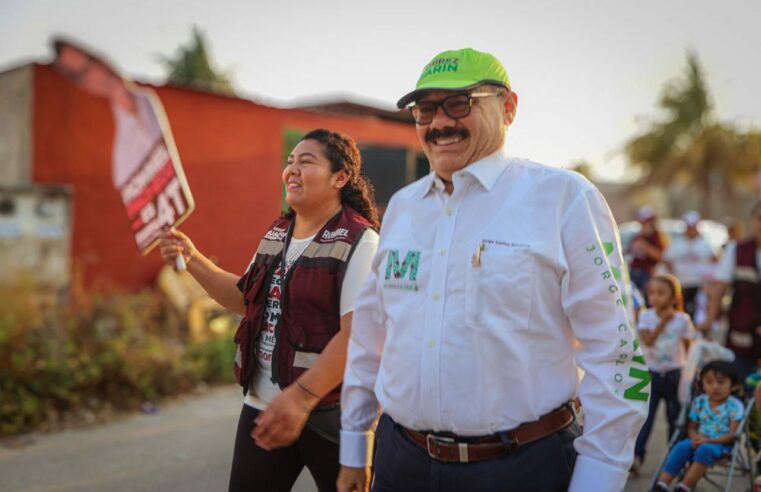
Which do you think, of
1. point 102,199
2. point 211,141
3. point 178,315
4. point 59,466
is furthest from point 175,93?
point 59,466

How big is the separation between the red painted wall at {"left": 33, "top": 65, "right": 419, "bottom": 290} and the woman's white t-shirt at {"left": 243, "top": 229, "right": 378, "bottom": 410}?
7.33 meters

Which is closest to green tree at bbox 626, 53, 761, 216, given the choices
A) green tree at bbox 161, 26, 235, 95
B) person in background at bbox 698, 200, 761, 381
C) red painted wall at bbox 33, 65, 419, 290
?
green tree at bbox 161, 26, 235, 95

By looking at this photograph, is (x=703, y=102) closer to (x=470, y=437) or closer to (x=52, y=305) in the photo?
(x=52, y=305)

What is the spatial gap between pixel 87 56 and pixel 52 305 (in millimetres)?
2850

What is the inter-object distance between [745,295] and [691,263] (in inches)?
183

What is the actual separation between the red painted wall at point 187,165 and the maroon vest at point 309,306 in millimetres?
7347

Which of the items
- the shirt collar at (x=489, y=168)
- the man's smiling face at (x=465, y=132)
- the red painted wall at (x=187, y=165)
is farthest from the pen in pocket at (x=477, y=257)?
the red painted wall at (x=187, y=165)

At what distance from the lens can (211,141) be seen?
434 inches

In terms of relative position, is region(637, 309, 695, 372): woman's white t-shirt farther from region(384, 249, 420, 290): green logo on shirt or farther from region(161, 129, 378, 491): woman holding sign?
region(384, 249, 420, 290): green logo on shirt

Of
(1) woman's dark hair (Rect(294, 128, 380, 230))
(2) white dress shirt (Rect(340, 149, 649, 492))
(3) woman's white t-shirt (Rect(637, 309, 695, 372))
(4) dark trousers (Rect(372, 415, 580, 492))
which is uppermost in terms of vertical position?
(1) woman's dark hair (Rect(294, 128, 380, 230))

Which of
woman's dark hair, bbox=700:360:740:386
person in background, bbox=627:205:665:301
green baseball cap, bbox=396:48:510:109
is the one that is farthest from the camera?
person in background, bbox=627:205:665:301

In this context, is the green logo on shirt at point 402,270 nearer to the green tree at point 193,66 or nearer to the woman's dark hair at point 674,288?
the woman's dark hair at point 674,288

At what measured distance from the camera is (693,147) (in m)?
31.5

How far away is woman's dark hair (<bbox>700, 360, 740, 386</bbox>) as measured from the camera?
4.86 m
